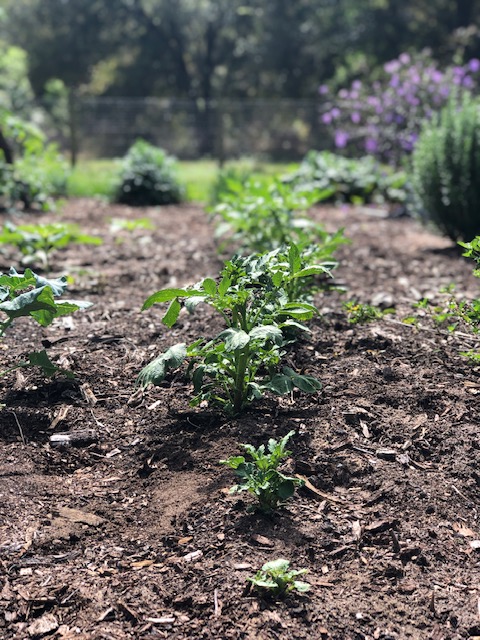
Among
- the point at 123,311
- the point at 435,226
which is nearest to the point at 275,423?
the point at 123,311

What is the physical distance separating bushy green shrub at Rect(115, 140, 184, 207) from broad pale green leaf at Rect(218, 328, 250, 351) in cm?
751

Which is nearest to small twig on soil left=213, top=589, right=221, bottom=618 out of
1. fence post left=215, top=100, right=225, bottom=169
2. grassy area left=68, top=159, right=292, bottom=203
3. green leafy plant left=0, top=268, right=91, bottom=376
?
green leafy plant left=0, top=268, right=91, bottom=376

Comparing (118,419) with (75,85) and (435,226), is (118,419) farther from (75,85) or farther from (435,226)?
(75,85)

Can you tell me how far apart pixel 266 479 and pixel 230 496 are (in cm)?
22

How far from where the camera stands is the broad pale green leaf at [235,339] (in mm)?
2445

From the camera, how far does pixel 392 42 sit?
26359 mm

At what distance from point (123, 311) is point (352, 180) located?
21.0ft

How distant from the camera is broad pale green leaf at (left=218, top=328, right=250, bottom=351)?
245 centimetres

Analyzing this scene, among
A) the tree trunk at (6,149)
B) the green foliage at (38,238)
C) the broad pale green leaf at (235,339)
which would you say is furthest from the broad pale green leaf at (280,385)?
the tree trunk at (6,149)

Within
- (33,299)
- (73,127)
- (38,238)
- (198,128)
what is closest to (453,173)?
(38,238)

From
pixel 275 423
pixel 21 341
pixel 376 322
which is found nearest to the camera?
pixel 275 423

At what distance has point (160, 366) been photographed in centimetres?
269

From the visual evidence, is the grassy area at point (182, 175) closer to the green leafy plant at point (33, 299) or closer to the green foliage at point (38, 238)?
the green foliage at point (38, 238)

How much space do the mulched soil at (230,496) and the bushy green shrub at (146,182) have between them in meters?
6.15
